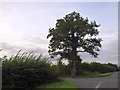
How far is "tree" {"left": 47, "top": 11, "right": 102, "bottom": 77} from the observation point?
171 ft

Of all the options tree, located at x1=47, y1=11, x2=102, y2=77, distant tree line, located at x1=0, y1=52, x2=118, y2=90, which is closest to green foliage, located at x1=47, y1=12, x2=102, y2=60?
tree, located at x1=47, y1=11, x2=102, y2=77

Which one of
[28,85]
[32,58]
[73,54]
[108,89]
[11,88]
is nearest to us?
[11,88]

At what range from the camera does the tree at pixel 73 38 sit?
52.1 metres

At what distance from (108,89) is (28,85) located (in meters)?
7.14

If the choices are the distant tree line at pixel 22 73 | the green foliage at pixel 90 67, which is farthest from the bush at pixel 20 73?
the green foliage at pixel 90 67

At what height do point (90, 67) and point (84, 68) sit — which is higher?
point (90, 67)

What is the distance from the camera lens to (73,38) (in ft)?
173

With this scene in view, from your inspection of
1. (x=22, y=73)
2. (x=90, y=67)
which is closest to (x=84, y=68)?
(x=90, y=67)

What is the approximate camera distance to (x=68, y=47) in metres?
52.8

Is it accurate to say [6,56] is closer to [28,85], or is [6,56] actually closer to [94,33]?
[28,85]

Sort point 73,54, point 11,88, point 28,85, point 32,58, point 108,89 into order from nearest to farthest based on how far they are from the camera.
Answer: point 11,88 → point 28,85 → point 32,58 → point 108,89 → point 73,54

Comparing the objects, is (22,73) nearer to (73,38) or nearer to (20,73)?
(20,73)

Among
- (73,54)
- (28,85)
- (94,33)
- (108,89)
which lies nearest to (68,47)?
(73,54)

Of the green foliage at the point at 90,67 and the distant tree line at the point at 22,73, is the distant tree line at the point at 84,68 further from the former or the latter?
the distant tree line at the point at 22,73
